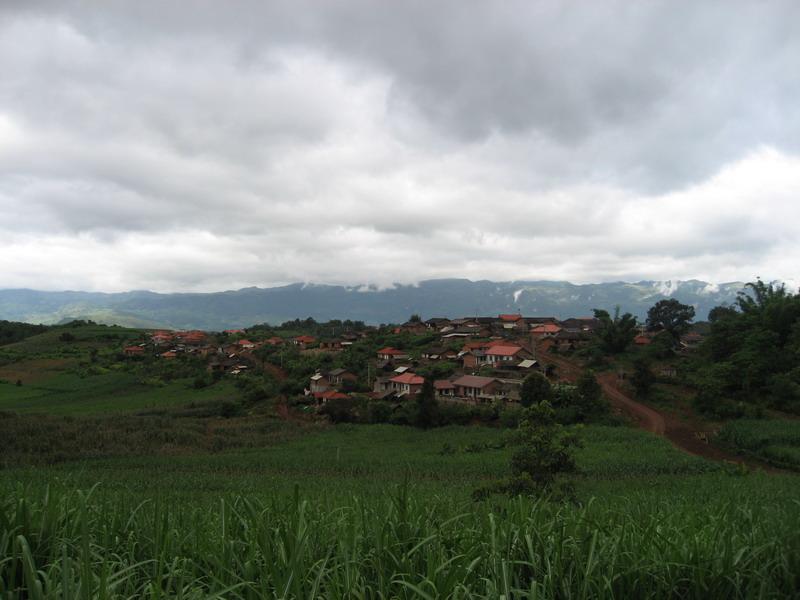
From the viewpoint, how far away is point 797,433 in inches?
1207

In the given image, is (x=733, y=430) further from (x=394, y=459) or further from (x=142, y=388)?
(x=142, y=388)

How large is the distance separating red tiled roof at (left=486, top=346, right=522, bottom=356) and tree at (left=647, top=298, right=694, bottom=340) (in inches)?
1044

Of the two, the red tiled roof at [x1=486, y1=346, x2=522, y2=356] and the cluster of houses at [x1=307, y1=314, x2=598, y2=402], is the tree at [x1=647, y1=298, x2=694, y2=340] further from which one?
the red tiled roof at [x1=486, y1=346, x2=522, y2=356]

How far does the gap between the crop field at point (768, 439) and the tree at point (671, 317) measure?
115 ft

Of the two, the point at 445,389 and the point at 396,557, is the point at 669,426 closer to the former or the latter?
the point at 445,389

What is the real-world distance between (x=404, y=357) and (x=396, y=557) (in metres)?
65.7

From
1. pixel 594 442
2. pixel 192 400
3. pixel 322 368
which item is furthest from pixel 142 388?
pixel 594 442

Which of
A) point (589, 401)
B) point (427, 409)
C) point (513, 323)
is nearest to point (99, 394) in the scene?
point (427, 409)

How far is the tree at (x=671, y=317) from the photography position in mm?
69312

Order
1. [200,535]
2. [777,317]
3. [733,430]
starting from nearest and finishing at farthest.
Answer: [200,535], [733,430], [777,317]

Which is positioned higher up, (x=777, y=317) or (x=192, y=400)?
(x=777, y=317)

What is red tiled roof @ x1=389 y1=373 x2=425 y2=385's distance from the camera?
172 feet

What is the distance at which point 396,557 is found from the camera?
A: 3.03 m

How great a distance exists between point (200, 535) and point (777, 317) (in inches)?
2325
